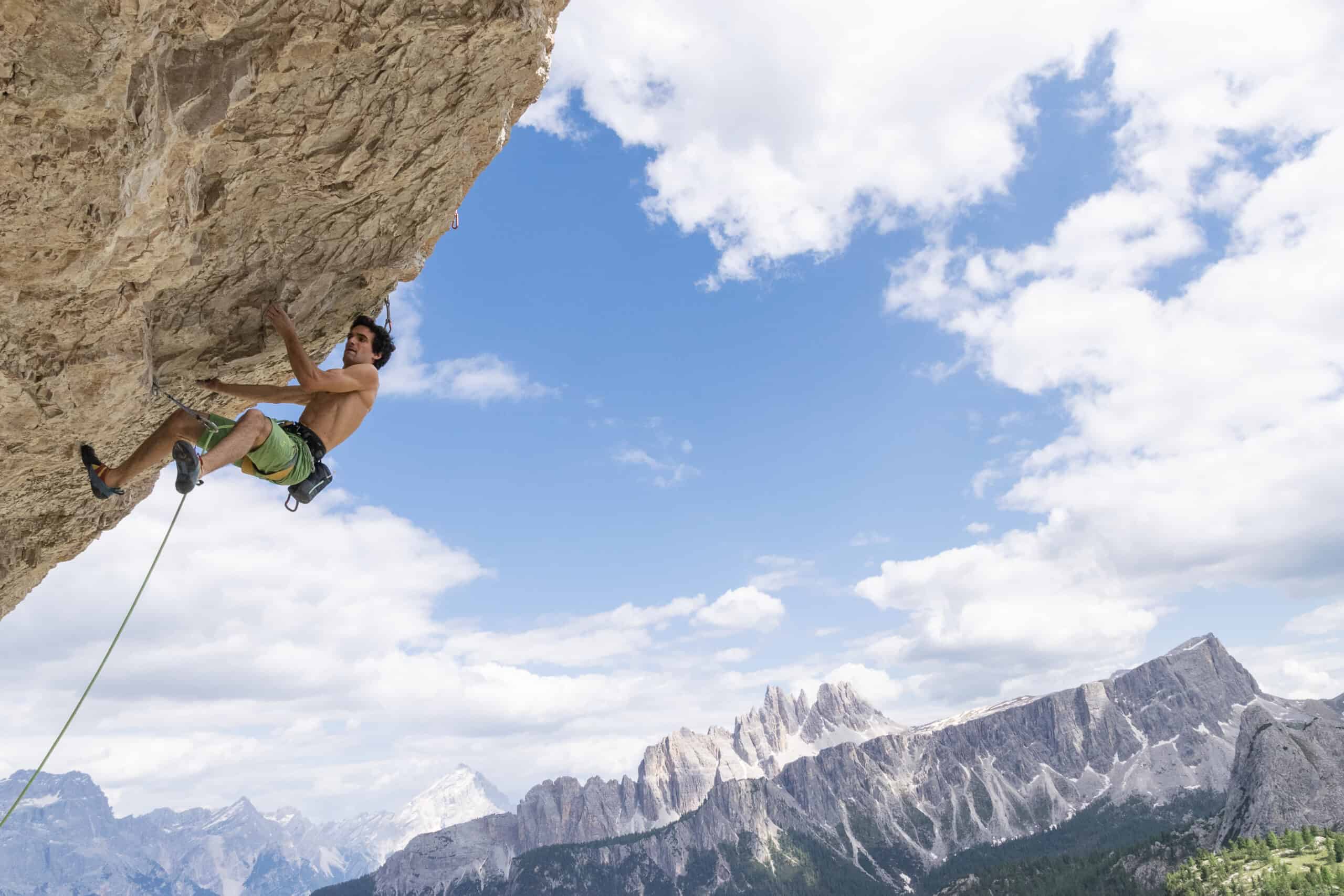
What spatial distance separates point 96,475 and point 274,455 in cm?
154

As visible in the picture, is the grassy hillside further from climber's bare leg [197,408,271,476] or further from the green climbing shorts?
climber's bare leg [197,408,271,476]

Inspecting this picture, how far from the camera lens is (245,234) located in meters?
7.67

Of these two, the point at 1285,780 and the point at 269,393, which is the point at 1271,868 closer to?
the point at 1285,780

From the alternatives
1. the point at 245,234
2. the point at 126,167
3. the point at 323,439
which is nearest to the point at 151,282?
the point at 245,234

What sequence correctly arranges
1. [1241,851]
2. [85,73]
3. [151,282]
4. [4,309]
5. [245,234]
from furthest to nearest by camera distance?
[1241,851] < [245,234] < [151,282] < [4,309] < [85,73]

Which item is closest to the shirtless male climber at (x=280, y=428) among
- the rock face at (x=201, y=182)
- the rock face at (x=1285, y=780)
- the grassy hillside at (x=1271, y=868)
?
the rock face at (x=201, y=182)

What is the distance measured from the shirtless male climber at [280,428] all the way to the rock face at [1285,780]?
156951mm

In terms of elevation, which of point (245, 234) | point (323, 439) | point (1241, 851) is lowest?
point (1241, 851)

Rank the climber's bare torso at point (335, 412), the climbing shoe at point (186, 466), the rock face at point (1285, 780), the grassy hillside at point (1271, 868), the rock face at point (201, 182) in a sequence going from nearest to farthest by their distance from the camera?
the rock face at point (201, 182), the climbing shoe at point (186, 466), the climber's bare torso at point (335, 412), the grassy hillside at point (1271, 868), the rock face at point (1285, 780)

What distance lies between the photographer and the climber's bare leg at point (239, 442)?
6.76m

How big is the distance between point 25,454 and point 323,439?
2979 millimetres

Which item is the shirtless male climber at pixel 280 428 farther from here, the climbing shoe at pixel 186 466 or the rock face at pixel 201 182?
the rock face at pixel 201 182

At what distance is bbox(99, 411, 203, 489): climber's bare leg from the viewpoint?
6.88 metres

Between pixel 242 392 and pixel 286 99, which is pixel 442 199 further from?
pixel 242 392
